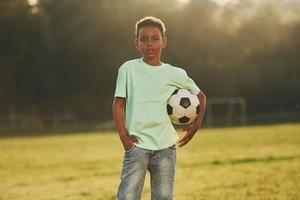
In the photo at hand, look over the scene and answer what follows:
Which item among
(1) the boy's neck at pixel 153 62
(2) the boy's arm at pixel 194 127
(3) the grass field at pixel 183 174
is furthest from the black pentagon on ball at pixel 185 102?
(3) the grass field at pixel 183 174

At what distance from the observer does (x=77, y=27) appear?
37.6 metres

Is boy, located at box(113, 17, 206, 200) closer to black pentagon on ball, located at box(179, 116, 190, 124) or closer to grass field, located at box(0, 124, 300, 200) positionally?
black pentagon on ball, located at box(179, 116, 190, 124)

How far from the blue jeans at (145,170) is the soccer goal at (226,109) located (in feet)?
105

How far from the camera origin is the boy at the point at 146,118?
3629 mm

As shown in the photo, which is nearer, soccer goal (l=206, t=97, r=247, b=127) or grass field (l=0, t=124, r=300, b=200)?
grass field (l=0, t=124, r=300, b=200)

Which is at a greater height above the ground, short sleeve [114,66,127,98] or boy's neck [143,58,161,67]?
boy's neck [143,58,161,67]

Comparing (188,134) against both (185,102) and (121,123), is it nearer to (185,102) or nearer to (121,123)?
(185,102)

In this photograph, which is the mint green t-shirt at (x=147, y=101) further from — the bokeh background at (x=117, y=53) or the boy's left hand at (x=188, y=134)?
the bokeh background at (x=117, y=53)

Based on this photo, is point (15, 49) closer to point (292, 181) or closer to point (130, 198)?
point (292, 181)

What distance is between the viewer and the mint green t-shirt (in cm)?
364

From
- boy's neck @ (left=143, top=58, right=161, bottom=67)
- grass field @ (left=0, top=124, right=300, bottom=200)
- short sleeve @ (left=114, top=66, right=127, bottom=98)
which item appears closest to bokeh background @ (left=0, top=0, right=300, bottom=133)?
grass field @ (left=0, top=124, right=300, bottom=200)

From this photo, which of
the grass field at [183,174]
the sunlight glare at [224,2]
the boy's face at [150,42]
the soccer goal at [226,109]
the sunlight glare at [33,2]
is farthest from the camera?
the sunlight glare at [33,2]

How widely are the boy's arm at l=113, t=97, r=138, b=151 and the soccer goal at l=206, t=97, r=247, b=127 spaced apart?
3226 cm

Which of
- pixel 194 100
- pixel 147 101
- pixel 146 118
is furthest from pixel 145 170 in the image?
pixel 194 100
